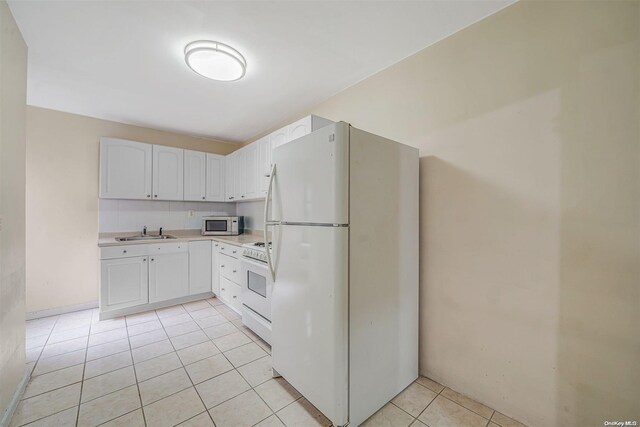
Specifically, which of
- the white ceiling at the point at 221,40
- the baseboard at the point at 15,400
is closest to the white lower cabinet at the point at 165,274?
the baseboard at the point at 15,400

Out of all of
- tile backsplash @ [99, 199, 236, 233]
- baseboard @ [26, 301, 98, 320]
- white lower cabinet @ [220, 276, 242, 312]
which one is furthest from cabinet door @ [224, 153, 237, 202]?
baseboard @ [26, 301, 98, 320]

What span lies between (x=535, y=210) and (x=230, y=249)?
115 inches

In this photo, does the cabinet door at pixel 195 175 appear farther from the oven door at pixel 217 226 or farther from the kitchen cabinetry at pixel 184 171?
the oven door at pixel 217 226

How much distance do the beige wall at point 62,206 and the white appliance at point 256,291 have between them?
90.3 inches

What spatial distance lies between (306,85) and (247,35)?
2.62 ft

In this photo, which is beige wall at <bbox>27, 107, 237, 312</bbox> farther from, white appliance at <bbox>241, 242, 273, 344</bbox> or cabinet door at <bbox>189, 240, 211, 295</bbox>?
white appliance at <bbox>241, 242, 273, 344</bbox>

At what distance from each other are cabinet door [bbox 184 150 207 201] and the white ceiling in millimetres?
1012

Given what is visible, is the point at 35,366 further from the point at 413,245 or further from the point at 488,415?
the point at 488,415

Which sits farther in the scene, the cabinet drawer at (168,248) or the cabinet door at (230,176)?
the cabinet door at (230,176)

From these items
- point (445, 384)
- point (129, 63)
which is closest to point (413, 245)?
point (445, 384)

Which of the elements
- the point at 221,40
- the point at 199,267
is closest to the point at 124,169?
the point at 199,267

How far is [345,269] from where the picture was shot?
1.37 metres

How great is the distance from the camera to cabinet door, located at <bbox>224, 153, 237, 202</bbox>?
392 centimetres

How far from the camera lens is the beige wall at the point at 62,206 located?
115 inches
